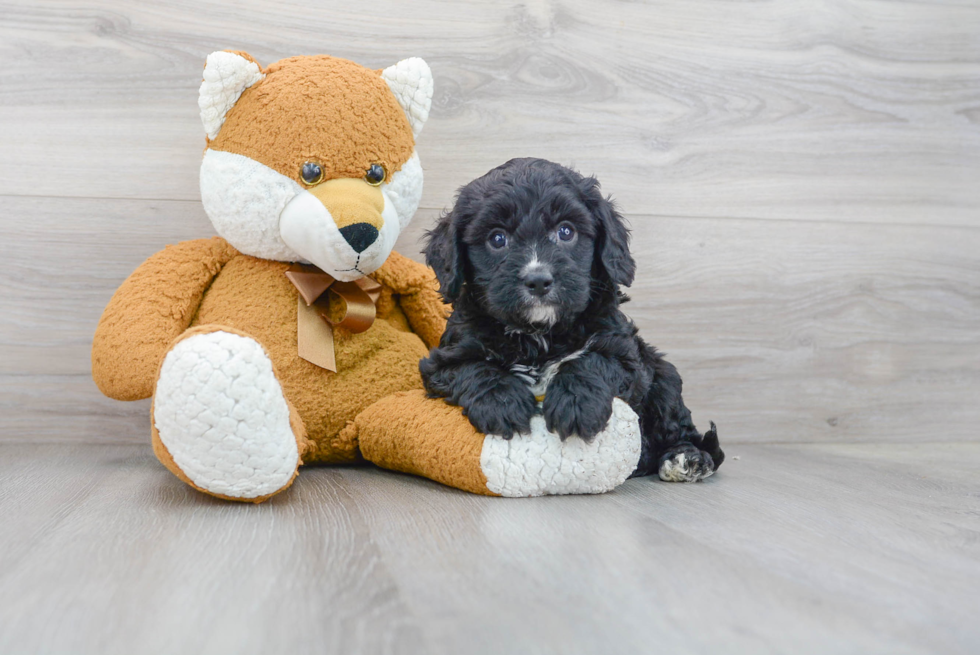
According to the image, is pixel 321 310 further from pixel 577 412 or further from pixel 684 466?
pixel 684 466

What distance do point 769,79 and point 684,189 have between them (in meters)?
0.41

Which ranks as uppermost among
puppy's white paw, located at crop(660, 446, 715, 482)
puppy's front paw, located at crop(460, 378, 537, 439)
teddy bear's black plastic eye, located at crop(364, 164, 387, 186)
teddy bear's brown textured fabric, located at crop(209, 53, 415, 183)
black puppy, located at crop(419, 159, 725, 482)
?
teddy bear's brown textured fabric, located at crop(209, 53, 415, 183)

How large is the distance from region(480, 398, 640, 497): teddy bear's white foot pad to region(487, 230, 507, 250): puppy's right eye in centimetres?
34

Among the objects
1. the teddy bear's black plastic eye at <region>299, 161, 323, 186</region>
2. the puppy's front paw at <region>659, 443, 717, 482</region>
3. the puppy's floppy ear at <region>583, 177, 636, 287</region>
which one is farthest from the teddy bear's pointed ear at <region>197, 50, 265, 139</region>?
the puppy's front paw at <region>659, 443, 717, 482</region>

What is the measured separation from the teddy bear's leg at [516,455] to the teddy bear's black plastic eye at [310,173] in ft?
1.66

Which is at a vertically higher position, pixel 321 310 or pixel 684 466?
pixel 321 310

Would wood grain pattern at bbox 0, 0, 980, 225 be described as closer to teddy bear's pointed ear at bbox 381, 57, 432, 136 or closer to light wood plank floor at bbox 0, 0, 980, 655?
light wood plank floor at bbox 0, 0, 980, 655

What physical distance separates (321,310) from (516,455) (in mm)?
567

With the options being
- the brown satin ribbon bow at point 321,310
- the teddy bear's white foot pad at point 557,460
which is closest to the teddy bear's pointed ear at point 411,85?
the brown satin ribbon bow at point 321,310

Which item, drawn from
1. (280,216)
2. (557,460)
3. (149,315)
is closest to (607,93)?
(280,216)

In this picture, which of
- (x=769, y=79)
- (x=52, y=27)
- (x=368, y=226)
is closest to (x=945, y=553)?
(x=368, y=226)

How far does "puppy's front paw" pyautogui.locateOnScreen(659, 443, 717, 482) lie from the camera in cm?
164

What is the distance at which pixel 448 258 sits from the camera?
4.94 ft

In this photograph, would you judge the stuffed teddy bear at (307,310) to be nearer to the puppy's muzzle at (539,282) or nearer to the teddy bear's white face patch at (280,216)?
the teddy bear's white face patch at (280,216)
